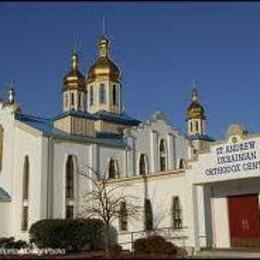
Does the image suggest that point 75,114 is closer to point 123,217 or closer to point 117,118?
point 117,118

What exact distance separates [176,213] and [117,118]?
43.7 ft

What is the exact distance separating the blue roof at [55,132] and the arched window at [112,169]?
1.28m

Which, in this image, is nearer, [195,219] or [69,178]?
[195,219]

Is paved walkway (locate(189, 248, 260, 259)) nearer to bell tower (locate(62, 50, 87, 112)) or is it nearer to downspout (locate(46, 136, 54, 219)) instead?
downspout (locate(46, 136, 54, 219))

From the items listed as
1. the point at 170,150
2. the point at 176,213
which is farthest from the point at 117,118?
the point at 176,213

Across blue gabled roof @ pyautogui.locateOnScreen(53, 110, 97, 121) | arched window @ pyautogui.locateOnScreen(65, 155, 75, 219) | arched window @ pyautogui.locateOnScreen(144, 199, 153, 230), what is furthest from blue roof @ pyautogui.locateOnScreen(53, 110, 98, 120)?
arched window @ pyautogui.locateOnScreen(144, 199, 153, 230)

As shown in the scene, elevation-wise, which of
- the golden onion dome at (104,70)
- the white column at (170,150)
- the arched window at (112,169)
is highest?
the golden onion dome at (104,70)

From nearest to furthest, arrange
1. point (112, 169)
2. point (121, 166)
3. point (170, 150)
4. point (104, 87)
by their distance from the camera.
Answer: point (112, 169) < point (121, 166) < point (170, 150) < point (104, 87)

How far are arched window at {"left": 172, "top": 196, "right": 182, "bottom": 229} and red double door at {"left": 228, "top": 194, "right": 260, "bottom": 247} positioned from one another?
10.0 ft

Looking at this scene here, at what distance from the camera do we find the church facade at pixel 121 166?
1121 inches

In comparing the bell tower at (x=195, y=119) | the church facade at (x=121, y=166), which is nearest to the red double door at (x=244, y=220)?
the church facade at (x=121, y=166)

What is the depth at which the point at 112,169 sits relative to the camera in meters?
38.4

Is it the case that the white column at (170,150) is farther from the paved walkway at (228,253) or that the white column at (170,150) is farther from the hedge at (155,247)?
the paved walkway at (228,253)

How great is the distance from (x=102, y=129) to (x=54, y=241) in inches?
465
